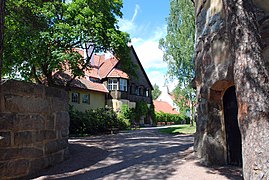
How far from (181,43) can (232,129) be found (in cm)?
2133

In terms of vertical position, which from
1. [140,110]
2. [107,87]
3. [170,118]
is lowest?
[170,118]

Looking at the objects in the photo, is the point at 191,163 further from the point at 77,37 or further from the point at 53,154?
the point at 77,37

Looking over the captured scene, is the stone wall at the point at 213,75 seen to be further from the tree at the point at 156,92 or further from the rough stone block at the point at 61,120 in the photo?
the tree at the point at 156,92

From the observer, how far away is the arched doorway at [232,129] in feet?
19.4

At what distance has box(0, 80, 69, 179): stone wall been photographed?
15.1 feet

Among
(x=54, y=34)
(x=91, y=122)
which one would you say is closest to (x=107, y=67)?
(x=91, y=122)

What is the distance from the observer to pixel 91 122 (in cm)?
1938

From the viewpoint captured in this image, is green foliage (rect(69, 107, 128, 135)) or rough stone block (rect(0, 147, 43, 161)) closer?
rough stone block (rect(0, 147, 43, 161))

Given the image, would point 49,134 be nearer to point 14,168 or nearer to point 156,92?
point 14,168

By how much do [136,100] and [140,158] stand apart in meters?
27.4

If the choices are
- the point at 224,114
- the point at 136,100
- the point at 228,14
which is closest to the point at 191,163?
the point at 224,114

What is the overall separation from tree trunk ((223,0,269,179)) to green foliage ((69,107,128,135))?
663 inches

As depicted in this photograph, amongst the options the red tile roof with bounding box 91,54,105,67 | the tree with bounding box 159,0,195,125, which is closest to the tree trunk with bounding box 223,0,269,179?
the tree with bounding box 159,0,195,125

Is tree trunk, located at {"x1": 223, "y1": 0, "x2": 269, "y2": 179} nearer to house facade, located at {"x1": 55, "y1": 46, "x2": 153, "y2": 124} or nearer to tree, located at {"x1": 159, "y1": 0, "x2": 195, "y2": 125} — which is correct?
house facade, located at {"x1": 55, "y1": 46, "x2": 153, "y2": 124}
